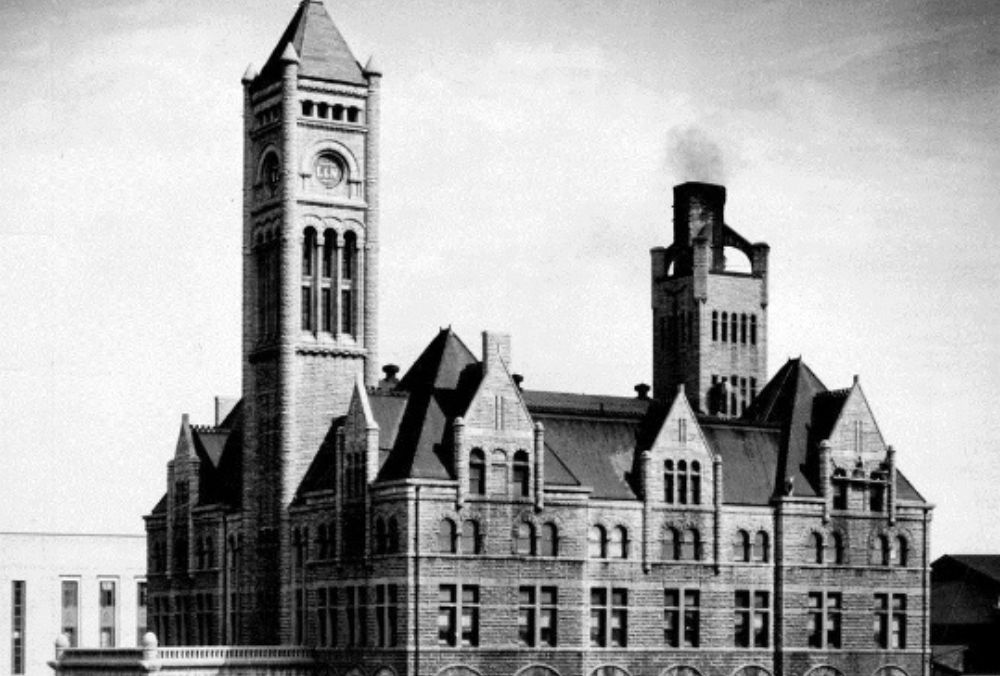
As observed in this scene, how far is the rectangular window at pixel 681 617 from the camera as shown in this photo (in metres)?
109

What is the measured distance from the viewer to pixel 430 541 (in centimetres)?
10200

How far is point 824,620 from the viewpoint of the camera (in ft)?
371

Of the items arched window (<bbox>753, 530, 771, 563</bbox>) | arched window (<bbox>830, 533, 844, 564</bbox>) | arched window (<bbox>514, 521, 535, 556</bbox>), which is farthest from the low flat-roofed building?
arched window (<bbox>830, 533, 844, 564</bbox>)

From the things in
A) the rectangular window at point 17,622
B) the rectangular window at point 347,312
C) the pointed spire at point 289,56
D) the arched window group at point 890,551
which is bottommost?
the rectangular window at point 17,622

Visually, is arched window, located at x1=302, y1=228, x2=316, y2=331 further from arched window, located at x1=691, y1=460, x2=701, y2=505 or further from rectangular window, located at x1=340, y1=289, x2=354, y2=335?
arched window, located at x1=691, y1=460, x2=701, y2=505

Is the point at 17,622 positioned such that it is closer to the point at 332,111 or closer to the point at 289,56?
the point at 332,111

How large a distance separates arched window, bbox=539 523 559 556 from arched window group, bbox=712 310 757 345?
3051cm

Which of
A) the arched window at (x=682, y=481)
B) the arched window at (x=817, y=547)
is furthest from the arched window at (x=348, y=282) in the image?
the arched window at (x=817, y=547)

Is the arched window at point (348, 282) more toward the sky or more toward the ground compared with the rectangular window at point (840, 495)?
more toward the sky

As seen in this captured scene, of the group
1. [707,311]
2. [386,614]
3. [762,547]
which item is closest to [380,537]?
[386,614]

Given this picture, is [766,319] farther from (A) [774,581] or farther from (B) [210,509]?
(B) [210,509]

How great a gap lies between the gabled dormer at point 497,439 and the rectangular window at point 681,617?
30.2 feet

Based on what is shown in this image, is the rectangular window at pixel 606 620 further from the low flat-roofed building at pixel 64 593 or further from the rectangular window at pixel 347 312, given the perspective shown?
the low flat-roofed building at pixel 64 593

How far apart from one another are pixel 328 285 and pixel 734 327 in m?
→ 31.1
